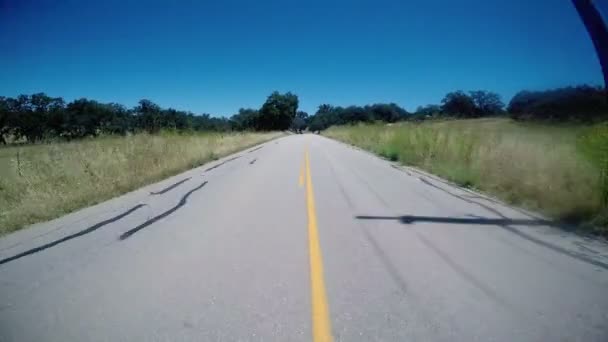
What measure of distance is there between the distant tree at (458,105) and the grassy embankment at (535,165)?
3046mm

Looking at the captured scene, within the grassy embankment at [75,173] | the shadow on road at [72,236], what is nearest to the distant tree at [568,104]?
the shadow on road at [72,236]

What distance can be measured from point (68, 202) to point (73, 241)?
3023 millimetres

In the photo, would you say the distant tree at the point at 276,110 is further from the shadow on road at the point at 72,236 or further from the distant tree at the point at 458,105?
the shadow on road at the point at 72,236

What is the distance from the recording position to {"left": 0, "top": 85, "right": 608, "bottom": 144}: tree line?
270 inches

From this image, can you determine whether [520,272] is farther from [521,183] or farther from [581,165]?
[521,183]

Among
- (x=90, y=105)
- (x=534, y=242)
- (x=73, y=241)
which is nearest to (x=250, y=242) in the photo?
(x=73, y=241)

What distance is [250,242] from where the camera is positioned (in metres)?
4.64

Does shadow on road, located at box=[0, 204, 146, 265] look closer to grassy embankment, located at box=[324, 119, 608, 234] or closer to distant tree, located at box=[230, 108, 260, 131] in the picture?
grassy embankment, located at box=[324, 119, 608, 234]

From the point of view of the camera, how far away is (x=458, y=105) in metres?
18.3

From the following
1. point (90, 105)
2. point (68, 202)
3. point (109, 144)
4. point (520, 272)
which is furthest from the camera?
point (90, 105)

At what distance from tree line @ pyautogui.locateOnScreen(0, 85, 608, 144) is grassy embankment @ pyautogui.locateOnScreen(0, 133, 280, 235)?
1.47 metres

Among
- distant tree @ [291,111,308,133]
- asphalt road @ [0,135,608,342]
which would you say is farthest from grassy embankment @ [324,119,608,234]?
distant tree @ [291,111,308,133]

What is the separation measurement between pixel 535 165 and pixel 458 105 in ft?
38.7

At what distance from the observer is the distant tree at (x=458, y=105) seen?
16539mm
